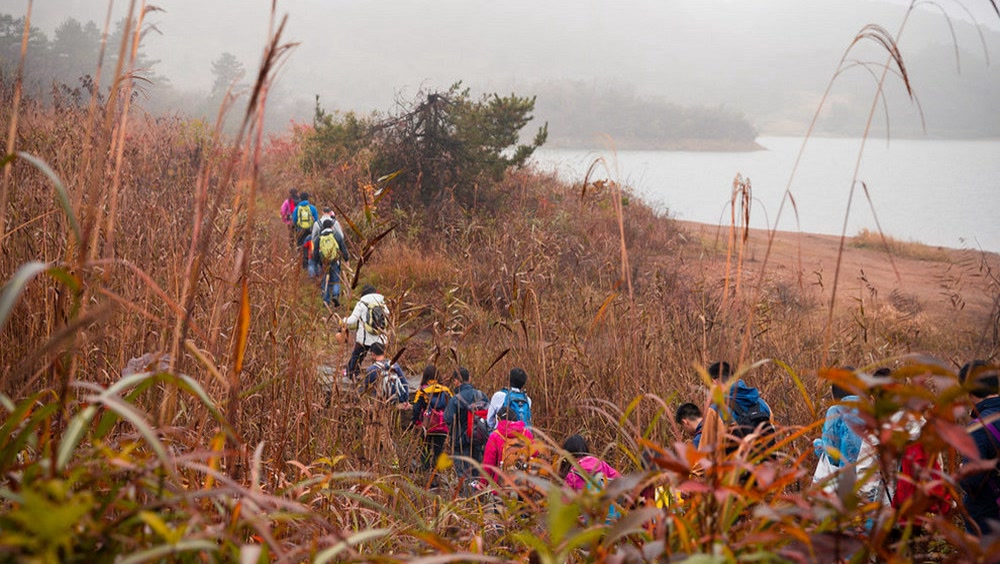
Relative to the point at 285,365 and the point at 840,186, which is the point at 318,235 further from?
the point at 840,186

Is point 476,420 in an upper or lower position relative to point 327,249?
lower

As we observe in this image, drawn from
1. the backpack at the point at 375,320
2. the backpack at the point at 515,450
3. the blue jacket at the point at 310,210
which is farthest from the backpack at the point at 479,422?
the blue jacket at the point at 310,210

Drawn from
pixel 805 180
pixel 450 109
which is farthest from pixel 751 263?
pixel 805 180

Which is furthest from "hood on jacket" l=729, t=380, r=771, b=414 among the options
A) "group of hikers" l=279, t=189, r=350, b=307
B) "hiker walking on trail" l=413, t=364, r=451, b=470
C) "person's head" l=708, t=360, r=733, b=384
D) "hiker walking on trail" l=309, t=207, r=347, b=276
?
"hiker walking on trail" l=309, t=207, r=347, b=276

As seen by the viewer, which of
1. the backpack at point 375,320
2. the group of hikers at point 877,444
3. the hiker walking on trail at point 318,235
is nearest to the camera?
the group of hikers at point 877,444

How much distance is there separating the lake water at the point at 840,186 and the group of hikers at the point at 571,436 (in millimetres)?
9065

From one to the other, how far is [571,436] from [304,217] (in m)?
6.16

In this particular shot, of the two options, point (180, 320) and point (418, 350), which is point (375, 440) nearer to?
point (180, 320)

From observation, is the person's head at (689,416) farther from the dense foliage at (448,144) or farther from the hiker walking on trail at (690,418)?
the dense foliage at (448,144)

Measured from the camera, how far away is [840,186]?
33.2 meters

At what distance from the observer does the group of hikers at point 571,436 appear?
1.51 meters

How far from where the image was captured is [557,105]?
198 ft

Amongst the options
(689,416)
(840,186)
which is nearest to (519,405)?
(689,416)

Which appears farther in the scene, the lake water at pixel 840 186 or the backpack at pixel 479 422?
the lake water at pixel 840 186
